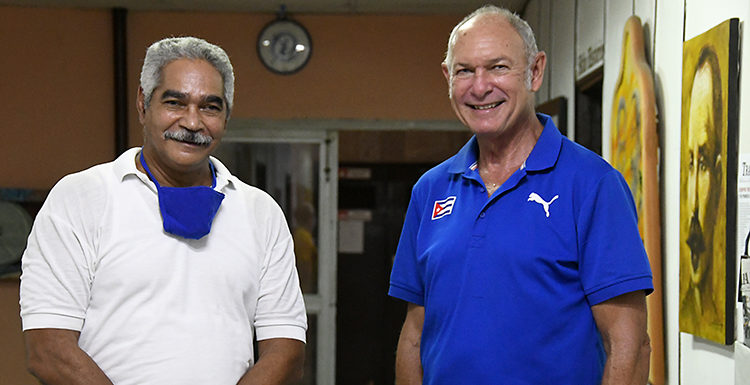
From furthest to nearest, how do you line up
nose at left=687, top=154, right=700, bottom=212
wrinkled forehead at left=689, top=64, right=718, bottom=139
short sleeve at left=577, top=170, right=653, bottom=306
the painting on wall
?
1. the painting on wall
2. nose at left=687, top=154, right=700, bottom=212
3. wrinkled forehead at left=689, top=64, right=718, bottom=139
4. short sleeve at left=577, top=170, right=653, bottom=306

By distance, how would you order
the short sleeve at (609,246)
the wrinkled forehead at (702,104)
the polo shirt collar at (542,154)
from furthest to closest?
the wrinkled forehead at (702,104) < the polo shirt collar at (542,154) < the short sleeve at (609,246)

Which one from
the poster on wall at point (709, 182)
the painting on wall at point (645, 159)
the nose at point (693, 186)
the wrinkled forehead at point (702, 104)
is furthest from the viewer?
the painting on wall at point (645, 159)

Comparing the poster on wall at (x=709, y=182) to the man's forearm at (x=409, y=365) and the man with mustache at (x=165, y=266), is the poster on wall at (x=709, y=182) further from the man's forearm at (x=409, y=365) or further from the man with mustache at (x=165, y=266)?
the man with mustache at (x=165, y=266)

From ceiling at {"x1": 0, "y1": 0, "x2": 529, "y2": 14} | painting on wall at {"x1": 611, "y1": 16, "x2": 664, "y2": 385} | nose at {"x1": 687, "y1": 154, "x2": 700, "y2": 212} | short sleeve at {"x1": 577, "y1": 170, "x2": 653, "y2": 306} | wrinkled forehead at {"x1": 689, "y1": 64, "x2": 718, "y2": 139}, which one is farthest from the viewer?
ceiling at {"x1": 0, "y1": 0, "x2": 529, "y2": 14}

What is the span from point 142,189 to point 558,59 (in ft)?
9.40

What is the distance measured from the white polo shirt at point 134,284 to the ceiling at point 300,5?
3383 mm

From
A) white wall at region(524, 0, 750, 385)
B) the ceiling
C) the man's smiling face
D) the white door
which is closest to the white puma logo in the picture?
the man's smiling face

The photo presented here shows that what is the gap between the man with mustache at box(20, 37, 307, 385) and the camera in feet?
4.78

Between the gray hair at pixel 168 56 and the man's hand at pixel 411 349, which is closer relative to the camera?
the gray hair at pixel 168 56

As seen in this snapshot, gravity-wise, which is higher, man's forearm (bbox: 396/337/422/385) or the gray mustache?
the gray mustache

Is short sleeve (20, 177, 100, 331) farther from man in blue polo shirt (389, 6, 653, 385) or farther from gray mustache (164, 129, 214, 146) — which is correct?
man in blue polo shirt (389, 6, 653, 385)

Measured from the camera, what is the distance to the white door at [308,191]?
508 centimetres

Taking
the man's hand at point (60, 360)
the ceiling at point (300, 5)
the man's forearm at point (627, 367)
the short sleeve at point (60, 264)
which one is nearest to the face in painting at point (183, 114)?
the short sleeve at point (60, 264)

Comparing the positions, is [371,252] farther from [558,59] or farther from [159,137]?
[159,137]
